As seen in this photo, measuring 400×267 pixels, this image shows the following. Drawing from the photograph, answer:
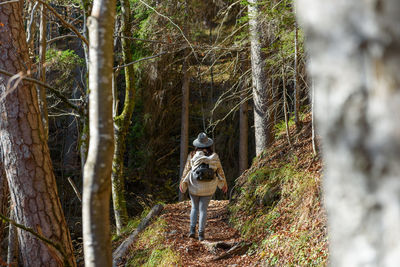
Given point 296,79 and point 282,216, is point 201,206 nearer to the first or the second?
point 282,216

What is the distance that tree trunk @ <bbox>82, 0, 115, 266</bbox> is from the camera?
266cm

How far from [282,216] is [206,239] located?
5.48 ft

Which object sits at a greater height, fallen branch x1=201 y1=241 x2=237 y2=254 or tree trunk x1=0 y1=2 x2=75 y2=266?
tree trunk x1=0 y1=2 x2=75 y2=266

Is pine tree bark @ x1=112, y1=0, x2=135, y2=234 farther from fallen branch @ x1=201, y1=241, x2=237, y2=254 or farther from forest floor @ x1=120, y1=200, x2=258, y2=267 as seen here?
fallen branch @ x1=201, y1=241, x2=237, y2=254

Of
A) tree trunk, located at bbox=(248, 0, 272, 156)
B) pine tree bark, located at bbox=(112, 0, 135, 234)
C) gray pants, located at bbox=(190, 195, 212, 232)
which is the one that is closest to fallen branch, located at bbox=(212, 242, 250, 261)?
gray pants, located at bbox=(190, 195, 212, 232)

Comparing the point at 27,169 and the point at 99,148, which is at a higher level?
the point at 99,148

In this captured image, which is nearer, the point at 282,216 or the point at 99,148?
the point at 99,148

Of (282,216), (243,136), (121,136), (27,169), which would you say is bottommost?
(282,216)

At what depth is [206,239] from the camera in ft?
26.1

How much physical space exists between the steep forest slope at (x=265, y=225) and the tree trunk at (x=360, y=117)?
177 inches

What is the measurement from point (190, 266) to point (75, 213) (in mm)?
11024

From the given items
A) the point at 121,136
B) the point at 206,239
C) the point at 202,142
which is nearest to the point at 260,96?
the point at 202,142

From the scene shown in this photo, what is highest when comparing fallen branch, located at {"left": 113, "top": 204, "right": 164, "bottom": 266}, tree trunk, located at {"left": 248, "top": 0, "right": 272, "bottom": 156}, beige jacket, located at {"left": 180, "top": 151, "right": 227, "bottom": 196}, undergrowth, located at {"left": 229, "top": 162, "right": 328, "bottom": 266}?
tree trunk, located at {"left": 248, "top": 0, "right": 272, "bottom": 156}

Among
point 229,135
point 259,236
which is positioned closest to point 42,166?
point 259,236
